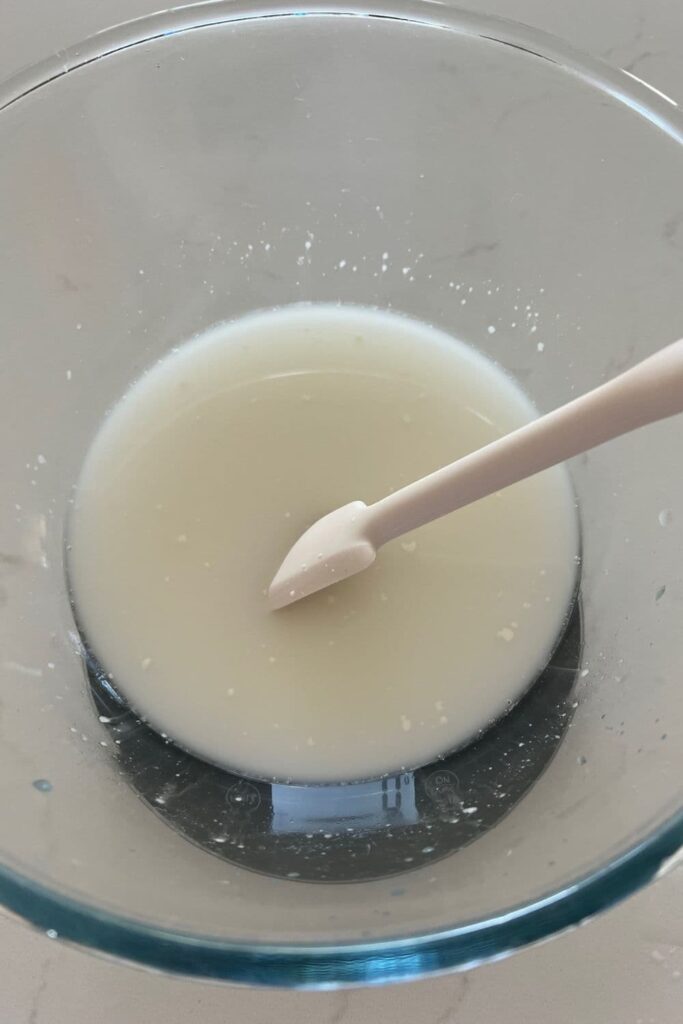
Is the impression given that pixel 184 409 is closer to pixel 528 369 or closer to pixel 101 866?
pixel 528 369

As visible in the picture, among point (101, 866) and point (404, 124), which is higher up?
point (404, 124)

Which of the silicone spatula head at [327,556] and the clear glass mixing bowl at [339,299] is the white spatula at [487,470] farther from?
the clear glass mixing bowl at [339,299]

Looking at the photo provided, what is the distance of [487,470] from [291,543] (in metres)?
0.30

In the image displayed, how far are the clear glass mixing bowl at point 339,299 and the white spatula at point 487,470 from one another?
19cm

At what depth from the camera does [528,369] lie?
3.26ft

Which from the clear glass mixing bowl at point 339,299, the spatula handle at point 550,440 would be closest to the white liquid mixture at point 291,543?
the clear glass mixing bowl at point 339,299

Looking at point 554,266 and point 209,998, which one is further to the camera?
point 554,266

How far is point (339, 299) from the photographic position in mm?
1058

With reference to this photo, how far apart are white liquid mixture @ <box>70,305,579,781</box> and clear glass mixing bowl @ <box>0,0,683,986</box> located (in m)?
0.03

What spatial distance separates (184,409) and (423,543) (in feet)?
1.00

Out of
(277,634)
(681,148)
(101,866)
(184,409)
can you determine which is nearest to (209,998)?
(101,866)

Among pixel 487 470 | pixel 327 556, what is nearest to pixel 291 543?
pixel 327 556

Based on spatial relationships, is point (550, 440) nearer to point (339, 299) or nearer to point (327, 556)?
point (327, 556)

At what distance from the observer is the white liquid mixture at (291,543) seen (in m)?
0.82
